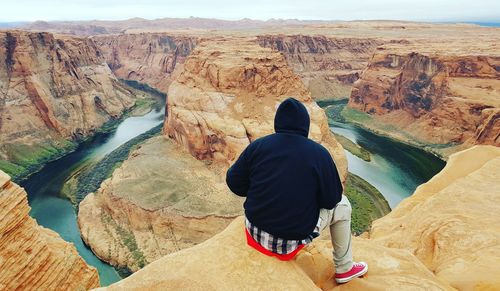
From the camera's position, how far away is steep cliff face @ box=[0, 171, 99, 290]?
449 inches

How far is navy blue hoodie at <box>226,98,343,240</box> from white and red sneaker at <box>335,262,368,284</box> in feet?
4.39

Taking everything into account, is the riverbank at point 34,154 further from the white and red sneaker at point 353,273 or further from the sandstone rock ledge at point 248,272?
the white and red sneaker at point 353,273

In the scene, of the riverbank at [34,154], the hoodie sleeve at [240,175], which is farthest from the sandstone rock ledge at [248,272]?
the riverbank at [34,154]

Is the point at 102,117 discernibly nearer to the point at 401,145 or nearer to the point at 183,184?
the point at 183,184

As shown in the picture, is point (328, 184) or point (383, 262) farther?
point (383, 262)

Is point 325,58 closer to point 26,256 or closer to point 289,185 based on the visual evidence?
point 26,256

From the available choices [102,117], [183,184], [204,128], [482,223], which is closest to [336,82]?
[102,117]

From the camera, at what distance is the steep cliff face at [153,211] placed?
33.9 m

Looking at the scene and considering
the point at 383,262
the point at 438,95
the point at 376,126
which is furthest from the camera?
the point at 376,126

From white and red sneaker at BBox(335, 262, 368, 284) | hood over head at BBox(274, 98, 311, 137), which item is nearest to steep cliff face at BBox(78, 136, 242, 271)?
white and red sneaker at BBox(335, 262, 368, 284)

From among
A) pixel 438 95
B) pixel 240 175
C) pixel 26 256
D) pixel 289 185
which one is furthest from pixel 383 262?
pixel 438 95

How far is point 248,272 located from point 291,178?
1981 millimetres

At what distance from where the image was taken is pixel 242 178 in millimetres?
7117

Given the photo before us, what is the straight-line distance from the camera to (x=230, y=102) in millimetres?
46750
